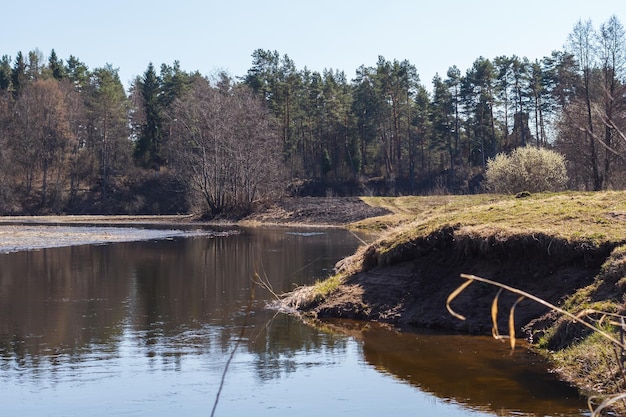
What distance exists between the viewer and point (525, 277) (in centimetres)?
1549

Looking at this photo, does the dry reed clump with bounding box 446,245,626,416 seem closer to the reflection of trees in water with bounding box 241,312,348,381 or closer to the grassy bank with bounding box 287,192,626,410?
the grassy bank with bounding box 287,192,626,410

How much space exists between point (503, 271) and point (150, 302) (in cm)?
907

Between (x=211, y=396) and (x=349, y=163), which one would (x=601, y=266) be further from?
(x=349, y=163)

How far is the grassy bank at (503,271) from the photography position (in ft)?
44.3

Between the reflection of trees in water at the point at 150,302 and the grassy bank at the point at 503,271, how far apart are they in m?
2.20

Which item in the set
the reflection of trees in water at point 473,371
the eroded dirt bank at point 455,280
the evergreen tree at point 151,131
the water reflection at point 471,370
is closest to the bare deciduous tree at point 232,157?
the evergreen tree at point 151,131

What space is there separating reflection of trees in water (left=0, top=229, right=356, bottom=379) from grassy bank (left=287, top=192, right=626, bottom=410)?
220cm

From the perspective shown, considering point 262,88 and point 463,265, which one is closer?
point 463,265

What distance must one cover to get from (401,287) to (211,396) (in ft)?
24.5

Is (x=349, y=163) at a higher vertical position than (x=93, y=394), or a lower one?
higher

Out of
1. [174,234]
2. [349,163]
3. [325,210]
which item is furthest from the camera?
[349,163]

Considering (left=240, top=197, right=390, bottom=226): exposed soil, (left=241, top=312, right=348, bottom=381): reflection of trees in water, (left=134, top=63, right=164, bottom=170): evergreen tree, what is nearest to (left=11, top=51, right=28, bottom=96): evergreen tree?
(left=134, top=63, right=164, bottom=170): evergreen tree

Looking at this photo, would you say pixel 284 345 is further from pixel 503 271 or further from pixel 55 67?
pixel 55 67

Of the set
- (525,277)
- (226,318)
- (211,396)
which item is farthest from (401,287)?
(211,396)
